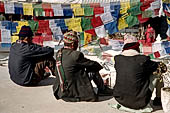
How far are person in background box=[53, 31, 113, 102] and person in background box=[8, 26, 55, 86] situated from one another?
745 mm

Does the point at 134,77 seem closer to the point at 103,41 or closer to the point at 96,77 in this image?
the point at 96,77

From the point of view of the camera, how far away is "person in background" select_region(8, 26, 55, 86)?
4234mm

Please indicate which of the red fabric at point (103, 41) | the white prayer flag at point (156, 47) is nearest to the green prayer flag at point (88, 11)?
the red fabric at point (103, 41)

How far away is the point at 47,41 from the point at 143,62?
480cm

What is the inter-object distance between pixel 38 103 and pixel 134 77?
1.60 meters

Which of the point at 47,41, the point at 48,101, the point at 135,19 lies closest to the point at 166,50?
the point at 135,19

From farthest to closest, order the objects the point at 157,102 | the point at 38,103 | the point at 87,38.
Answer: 1. the point at 87,38
2. the point at 38,103
3. the point at 157,102

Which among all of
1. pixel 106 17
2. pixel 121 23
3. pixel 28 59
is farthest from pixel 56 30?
pixel 28 59

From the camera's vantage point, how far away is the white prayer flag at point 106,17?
6914 millimetres

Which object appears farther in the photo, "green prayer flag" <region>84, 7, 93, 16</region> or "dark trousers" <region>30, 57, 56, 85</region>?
"green prayer flag" <region>84, 7, 93, 16</region>

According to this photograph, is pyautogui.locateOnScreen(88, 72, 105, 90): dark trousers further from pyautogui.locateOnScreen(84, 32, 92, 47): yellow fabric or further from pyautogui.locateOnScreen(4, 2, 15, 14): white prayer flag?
pyautogui.locateOnScreen(4, 2, 15, 14): white prayer flag

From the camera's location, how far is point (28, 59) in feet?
14.0

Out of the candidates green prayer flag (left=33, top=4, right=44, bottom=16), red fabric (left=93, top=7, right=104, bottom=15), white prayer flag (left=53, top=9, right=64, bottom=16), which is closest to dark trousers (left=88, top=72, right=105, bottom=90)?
red fabric (left=93, top=7, right=104, bottom=15)

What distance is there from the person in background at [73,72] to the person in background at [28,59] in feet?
2.44
